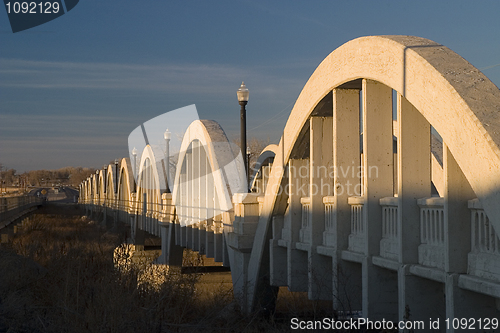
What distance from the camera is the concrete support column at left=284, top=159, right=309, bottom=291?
11.6 metres

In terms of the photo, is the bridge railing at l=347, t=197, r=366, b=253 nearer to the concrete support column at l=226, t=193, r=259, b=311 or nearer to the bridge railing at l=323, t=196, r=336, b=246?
the bridge railing at l=323, t=196, r=336, b=246

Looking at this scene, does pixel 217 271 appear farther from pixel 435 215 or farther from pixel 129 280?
pixel 435 215

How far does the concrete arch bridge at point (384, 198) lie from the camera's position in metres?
5.78

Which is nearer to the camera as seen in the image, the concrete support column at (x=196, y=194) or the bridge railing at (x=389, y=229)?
the bridge railing at (x=389, y=229)

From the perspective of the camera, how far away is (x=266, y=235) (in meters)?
13.1

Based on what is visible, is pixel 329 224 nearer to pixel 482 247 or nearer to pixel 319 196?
pixel 319 196

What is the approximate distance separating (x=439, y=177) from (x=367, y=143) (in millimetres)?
9025

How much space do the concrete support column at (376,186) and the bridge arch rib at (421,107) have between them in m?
0.02

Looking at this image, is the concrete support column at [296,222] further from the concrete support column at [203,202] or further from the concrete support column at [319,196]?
the concrete support column at [203,202]

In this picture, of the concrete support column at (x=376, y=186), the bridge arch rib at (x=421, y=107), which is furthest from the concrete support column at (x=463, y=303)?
the concrete support column at (x=376, y=186)

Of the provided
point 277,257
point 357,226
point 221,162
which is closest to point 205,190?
point 221,162

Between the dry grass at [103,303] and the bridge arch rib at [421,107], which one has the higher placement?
the bridge arch rib at [421,107]

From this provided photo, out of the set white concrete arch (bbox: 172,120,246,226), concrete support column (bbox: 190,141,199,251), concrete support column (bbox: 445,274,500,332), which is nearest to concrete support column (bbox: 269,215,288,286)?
white concrete arch (bbox: 172,120,246,226)

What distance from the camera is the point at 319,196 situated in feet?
34.8
